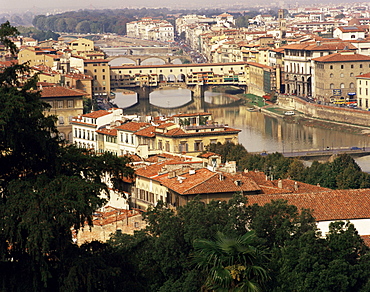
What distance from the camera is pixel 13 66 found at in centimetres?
795

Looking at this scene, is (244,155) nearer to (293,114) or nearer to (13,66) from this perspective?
(13,66)

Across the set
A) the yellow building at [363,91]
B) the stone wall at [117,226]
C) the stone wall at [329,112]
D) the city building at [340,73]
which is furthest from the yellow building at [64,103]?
the city building at [340,73]

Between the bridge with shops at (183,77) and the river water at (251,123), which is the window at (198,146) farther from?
the bridge with shops at (183,77)

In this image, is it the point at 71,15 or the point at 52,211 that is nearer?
the point at 52,211

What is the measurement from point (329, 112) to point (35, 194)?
3954 centimetres

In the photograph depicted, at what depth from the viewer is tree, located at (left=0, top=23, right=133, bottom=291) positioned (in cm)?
715

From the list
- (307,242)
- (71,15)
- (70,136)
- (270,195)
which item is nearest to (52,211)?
(307,242)

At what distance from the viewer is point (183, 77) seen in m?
67.4

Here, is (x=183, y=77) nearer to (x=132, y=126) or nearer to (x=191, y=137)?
(x=132, y=126)

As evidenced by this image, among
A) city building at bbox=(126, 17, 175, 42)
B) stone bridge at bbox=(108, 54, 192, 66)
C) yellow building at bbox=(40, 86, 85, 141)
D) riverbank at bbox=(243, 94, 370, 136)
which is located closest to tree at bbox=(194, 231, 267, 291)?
yellow building at bbox=(40, 86, 85, 141)

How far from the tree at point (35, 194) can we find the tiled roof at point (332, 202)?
22.9ft

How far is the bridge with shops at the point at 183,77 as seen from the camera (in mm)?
62250

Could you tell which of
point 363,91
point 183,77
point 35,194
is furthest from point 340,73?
point 35,194

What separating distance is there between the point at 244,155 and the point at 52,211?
17323 millimetres
